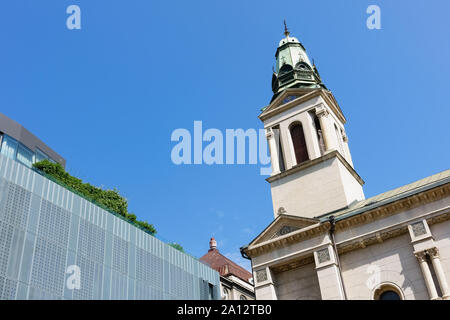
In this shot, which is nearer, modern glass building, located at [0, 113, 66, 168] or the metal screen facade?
the metal screen facade

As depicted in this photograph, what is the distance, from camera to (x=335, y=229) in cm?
2798

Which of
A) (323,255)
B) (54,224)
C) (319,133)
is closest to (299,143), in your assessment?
(319,133)

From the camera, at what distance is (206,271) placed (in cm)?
4800

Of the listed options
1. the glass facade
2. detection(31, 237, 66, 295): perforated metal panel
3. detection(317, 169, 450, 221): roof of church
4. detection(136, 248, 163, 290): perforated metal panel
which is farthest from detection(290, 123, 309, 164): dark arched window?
the glass facade

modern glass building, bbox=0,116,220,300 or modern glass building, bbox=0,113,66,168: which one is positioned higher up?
modern glass building, bbox=0,113,66,168

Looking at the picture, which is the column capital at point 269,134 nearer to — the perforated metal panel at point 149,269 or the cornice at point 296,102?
the cornice at point 296,102

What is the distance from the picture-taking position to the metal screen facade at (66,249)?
29.2 meters

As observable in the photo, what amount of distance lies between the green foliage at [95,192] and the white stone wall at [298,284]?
21.3 m

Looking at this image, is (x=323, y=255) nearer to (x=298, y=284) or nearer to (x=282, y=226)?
(x=298, y=284)

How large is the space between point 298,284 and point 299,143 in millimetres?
13317

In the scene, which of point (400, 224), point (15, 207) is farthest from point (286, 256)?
point (15, 207)

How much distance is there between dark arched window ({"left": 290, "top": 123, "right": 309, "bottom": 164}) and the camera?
37.3 meters

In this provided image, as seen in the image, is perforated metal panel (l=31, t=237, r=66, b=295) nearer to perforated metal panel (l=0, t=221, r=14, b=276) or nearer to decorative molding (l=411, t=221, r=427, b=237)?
perforated metal panel (l=0, t=221, r=14, b=276)

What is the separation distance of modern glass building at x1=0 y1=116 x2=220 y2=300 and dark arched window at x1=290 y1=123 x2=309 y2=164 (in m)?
15.4
